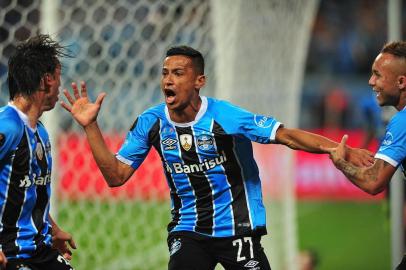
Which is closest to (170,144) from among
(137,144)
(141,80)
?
(137,144)

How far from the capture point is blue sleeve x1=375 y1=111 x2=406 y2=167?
16.2 ft

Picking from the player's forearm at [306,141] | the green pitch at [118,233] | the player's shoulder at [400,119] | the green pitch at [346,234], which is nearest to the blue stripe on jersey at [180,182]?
the player's forearm at [306,141]

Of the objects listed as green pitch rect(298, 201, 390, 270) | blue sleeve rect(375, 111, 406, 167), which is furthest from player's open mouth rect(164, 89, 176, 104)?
green pitch rect(298, 201, 390, 270)

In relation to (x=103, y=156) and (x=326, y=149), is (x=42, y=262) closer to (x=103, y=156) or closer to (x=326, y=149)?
(x=103, y=156)

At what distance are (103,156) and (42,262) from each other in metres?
0.71

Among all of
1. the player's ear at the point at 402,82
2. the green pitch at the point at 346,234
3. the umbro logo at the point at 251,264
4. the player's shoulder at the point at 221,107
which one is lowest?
the green pitch at the point at 346,234

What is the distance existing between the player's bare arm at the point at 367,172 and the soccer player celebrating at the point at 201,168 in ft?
1.44

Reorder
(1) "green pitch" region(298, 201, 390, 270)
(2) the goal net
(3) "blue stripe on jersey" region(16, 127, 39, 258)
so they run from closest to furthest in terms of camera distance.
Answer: (3) "blue stripe on jersey" region(16, 127, 39, 258)
(2) the goal net
(1) "green pitch" region(298, 201, 390, 270)

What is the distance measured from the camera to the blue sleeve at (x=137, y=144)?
548cm

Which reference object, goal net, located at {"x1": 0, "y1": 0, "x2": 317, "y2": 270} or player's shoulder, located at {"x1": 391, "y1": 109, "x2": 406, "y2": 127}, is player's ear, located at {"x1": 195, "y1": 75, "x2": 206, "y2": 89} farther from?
goal net, located at {"x1": 0, "y1": 0, "x2": 317, "y2": 270}

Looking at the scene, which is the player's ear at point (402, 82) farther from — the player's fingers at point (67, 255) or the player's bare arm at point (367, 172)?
the player's fingers at point (67, 255)

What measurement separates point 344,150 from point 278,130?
0.42 metres

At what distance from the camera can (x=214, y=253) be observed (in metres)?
5.46

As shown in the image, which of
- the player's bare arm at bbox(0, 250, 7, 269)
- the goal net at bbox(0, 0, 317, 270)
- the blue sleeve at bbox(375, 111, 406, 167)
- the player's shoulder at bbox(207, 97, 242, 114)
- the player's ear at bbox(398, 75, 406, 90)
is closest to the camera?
the player's bare arm at bbox(0, 250, 7, 269)
